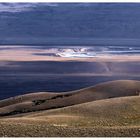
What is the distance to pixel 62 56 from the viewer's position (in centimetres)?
8181

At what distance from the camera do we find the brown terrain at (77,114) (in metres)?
21.0

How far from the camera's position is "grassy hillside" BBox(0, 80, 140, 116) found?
41237mm

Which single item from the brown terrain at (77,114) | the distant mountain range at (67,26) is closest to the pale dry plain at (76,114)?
the brown terrain at (77,114)

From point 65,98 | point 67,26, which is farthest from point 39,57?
point 65,98

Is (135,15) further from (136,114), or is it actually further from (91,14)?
(136,114)

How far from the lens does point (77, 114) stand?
1277 inches

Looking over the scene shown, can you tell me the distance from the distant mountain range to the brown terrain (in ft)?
158

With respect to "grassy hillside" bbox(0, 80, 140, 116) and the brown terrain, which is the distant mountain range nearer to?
"grassy hillside" bbox(0, 80, 140, 116)

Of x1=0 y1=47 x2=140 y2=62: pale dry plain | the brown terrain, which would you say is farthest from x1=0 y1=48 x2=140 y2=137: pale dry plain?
x1=0 y1=47 x2=140 y2=62: pale dry plain

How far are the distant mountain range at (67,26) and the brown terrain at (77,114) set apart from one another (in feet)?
158

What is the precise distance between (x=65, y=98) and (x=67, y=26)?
239 ft

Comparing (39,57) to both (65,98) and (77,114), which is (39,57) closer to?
(65,98)

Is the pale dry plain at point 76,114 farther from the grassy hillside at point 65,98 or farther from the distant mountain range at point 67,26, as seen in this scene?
the distant mountain range at point 67,26

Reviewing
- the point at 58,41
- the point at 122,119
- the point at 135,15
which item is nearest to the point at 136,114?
the point at 122,119
